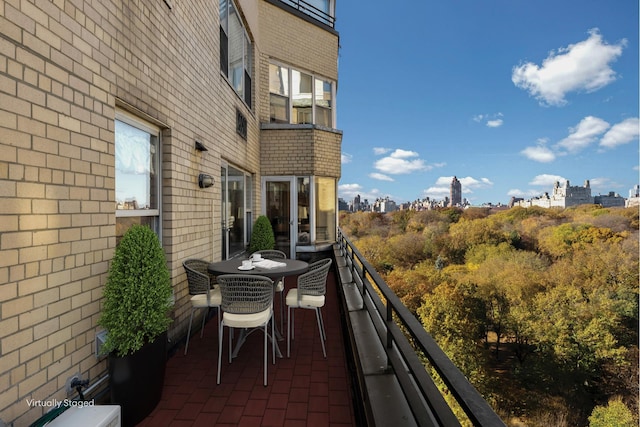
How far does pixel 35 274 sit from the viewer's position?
170 centimetres

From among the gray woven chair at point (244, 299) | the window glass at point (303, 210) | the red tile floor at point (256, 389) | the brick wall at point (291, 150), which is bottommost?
the red tile floor at point (256, 389)

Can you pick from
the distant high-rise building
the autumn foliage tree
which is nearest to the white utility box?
the autumn foliage tree

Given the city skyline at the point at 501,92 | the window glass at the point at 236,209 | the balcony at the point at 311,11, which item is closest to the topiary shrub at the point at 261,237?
the window glass at the point at 236,209

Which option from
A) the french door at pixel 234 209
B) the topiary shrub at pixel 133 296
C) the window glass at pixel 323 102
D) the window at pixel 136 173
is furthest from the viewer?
the window glass at pixel 323 102

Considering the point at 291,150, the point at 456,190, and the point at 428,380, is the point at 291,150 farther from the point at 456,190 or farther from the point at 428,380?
the point at 456,190

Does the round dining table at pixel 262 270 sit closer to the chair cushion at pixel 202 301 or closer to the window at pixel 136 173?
the chair cushion at pixel 202 301

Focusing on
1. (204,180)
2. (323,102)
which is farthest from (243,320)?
(323,102)

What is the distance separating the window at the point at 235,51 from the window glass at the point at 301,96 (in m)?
1.47

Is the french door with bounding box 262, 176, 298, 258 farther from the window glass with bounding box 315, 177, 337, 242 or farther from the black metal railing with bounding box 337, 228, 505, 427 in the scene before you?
the black metal railing with bounding box 337, 228, 505, 427

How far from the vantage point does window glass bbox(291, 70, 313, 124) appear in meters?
8.01

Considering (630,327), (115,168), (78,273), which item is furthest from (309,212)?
(630,327)

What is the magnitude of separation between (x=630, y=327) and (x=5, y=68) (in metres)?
47.9

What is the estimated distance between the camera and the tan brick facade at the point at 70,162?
1576 mm

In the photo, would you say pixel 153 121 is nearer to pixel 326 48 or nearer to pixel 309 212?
pixel 309 212
